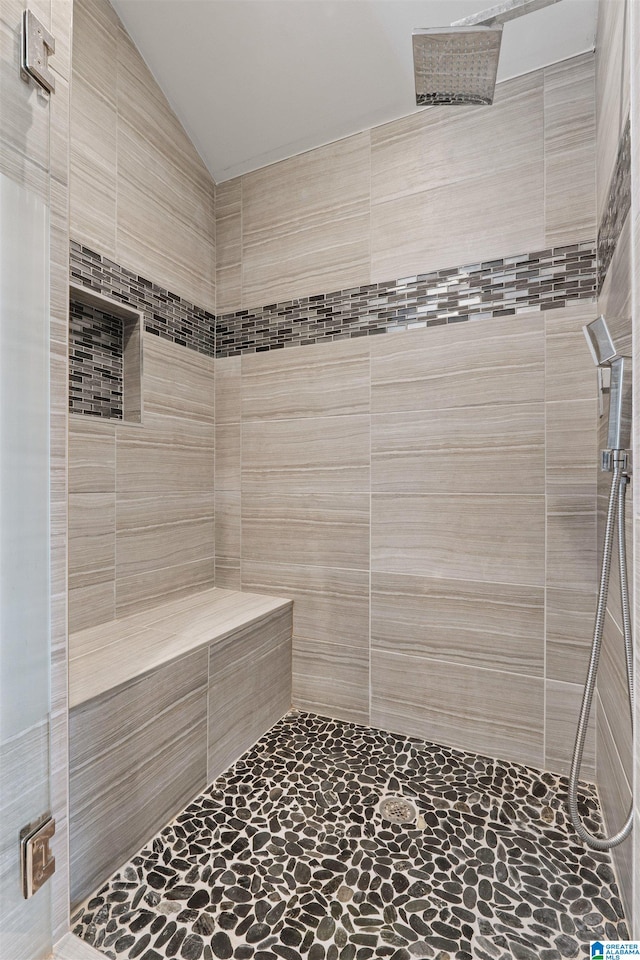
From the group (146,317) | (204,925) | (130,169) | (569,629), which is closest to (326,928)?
(204,925)

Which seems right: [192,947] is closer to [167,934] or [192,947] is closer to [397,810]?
[167,934]

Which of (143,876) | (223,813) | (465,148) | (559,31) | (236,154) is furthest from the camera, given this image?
(236,154)

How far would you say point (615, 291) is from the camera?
1.21 meters

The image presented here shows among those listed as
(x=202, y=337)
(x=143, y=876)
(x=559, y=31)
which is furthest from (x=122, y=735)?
(x=559, y=31)

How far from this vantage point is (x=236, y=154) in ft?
7.45

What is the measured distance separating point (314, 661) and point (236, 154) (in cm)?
227

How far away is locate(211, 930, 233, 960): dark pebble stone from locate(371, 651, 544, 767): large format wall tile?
3.30ft

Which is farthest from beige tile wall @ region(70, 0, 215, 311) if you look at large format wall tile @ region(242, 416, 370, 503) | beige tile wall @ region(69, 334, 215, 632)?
large format wall tile @ region(242, 416, 370, 503)

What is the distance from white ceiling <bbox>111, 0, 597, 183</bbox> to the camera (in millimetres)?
1670

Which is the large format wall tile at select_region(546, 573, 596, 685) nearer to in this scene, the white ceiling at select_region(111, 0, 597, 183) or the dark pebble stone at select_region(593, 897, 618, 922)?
the dark pebble stone at select_region(593, 897, 618, 922)

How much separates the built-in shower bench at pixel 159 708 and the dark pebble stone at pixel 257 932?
41 centimetres

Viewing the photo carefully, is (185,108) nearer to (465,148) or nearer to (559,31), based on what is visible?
(465,148)

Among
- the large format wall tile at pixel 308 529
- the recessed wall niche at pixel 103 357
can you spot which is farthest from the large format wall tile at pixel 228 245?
the large format wall tile at pixel 308 529

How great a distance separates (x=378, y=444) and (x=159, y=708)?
3.94 feet
